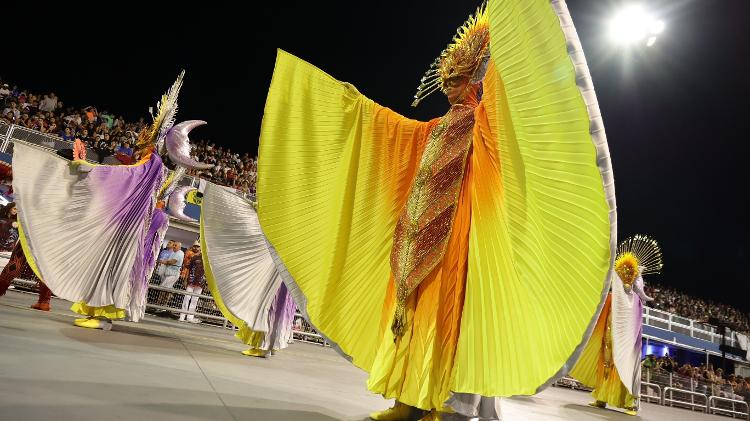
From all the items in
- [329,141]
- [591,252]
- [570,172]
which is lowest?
[591,252]

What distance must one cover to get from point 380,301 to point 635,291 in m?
7.44

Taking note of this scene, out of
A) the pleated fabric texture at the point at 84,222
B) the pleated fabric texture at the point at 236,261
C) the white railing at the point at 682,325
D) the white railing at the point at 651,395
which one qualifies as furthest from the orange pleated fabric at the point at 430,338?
the white railing at the point at 682,325

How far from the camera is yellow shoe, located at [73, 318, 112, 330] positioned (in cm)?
464

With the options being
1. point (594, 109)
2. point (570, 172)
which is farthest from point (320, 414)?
point (594, 109)

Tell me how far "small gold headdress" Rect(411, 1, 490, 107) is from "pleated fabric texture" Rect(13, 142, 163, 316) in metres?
3.33

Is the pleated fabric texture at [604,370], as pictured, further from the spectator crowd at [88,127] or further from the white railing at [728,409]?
the spectator crowd at [88,127]

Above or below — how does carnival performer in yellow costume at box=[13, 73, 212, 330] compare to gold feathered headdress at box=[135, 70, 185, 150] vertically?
below

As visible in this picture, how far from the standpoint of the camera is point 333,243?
2717 mm

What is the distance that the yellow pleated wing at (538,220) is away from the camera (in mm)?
1552

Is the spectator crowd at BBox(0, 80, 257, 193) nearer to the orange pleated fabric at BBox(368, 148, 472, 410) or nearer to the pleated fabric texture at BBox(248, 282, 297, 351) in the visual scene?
the pleated fabric texture at BBox(248, 282, 297, 351)

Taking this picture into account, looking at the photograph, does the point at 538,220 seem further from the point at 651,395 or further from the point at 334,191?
the point at 651,395

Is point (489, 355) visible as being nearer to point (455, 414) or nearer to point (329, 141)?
point (455, 414)

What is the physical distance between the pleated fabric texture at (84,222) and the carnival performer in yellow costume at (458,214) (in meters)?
2.78

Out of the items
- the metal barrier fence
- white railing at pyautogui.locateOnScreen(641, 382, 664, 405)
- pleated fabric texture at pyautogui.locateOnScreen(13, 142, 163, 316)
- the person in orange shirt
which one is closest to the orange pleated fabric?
pleated fabric texture at pyautogui.locateOnScreen(13, 142, 163, 316)
